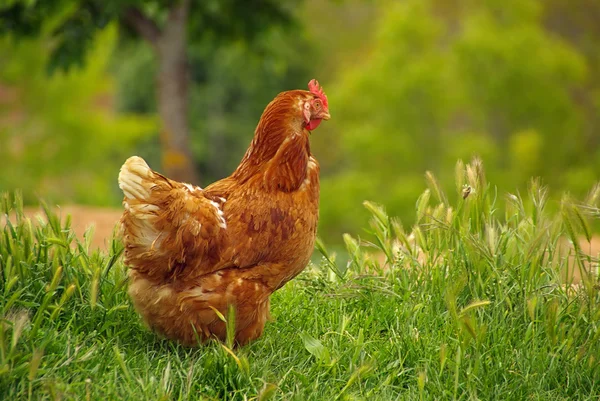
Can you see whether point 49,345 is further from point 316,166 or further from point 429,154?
point 429,154

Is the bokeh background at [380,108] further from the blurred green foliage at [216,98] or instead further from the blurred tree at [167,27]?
the blurred tree at [167,27]

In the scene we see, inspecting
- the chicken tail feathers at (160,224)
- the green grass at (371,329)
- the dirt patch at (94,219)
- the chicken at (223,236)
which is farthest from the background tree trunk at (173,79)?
the chicken tail feathers at (160,224)

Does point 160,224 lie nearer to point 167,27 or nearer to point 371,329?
point 371,329

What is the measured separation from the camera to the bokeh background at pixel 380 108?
16.5 m

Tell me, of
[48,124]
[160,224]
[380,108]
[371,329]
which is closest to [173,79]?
[48,124]

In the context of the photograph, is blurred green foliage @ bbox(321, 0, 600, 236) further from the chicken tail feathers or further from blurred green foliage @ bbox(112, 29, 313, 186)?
the chicken tail feathers

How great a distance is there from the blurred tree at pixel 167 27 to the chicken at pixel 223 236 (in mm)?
5263

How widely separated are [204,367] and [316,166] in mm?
1256

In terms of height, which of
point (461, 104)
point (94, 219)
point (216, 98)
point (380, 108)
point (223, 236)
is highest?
point (461, 104)

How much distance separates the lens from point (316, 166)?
158 inches

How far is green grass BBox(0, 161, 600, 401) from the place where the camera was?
10.9 ft

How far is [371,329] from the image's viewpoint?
4.09m

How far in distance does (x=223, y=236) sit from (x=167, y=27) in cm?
731

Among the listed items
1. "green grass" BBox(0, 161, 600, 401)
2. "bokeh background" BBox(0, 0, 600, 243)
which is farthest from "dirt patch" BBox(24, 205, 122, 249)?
"green grass" BBox(0, 161, 600, 401)
